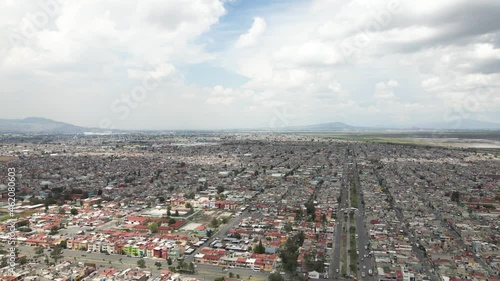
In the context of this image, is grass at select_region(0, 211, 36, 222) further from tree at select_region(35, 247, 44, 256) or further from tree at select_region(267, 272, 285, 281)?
tree at select_region(267, 272, 285, 281)

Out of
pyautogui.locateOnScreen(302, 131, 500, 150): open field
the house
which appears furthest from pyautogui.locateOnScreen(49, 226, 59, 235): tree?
pyautogui.locateOnScreen(302, 131, 500, 150): open field

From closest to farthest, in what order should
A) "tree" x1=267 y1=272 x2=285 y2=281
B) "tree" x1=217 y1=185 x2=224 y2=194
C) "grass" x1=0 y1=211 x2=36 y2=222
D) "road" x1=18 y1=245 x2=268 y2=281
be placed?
1. "tree" x1=267 y1=272 x2=285 y2=281
2. "road" x1=18 y1=245 x2=268 y2=281
3. "grass" x1=0 y1=211 x2=36 y2=222
4. "tree" x1=217 y1=185 x2=224 y2=194

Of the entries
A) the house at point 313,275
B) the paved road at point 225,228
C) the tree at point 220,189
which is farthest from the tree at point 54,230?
the house at point 313,275

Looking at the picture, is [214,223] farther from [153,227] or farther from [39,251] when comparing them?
[39,251]

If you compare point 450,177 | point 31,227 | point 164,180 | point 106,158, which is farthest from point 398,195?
point 106,158

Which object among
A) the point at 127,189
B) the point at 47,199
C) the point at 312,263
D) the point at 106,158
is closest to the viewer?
the point at 312,263

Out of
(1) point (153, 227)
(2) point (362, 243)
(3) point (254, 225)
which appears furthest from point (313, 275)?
(1) point (153, 227)

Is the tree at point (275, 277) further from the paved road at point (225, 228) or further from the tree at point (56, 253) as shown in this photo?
the tree at point (56, 253)

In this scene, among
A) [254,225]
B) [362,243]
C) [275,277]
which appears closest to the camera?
[275,277]

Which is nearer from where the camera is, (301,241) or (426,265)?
(426,265)

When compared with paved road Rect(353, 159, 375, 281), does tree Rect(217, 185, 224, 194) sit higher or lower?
higher

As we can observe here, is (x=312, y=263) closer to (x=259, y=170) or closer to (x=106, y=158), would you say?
(x=259, y=170)
